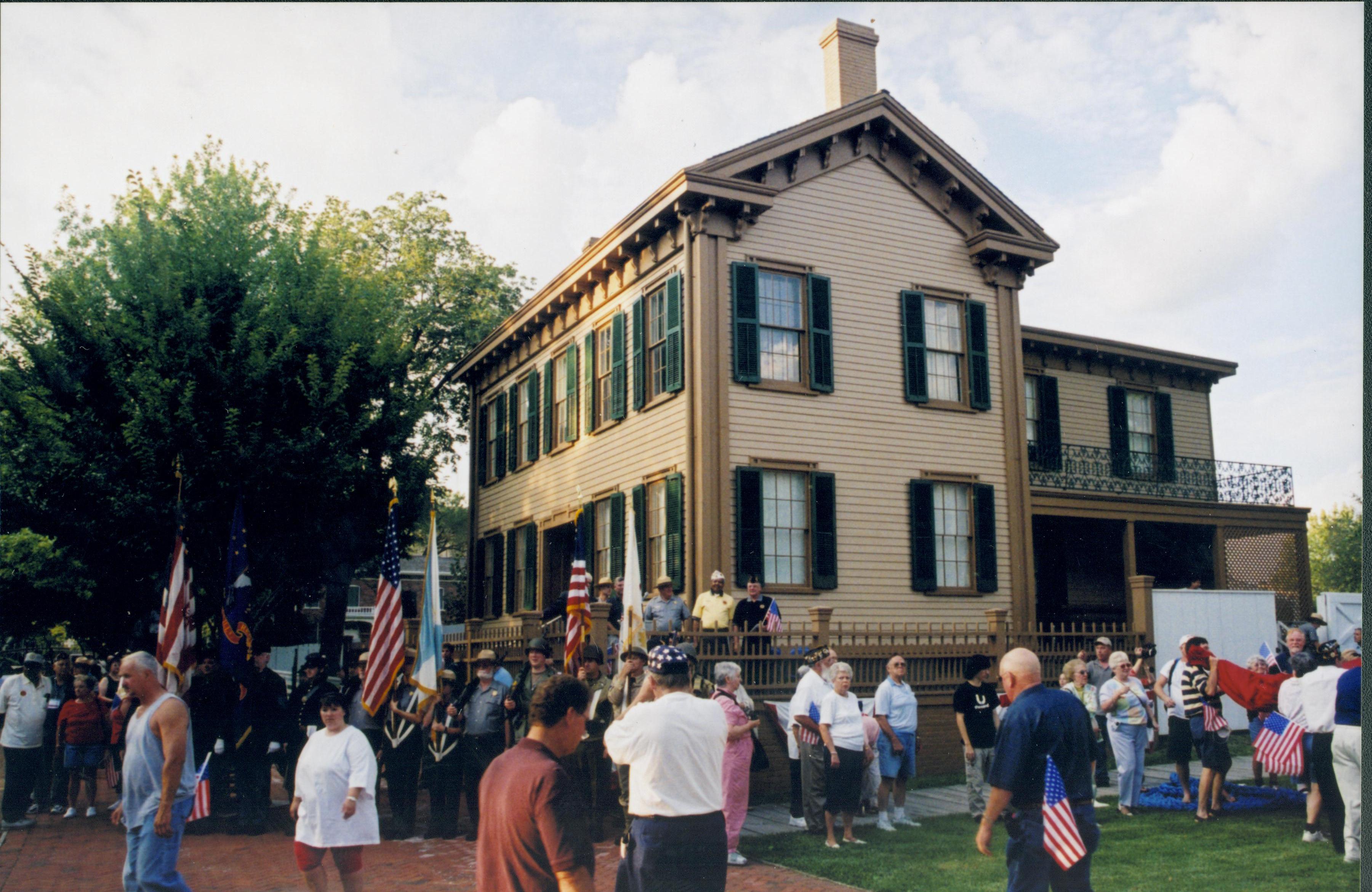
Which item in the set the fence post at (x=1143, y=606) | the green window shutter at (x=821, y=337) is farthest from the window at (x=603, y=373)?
the fence post at (x=1143, y=606)

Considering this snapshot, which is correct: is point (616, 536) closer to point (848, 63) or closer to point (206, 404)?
point (206, 404)

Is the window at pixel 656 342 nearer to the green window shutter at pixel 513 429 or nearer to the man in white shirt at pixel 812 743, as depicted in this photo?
the man in white shirt at pixel 812 743

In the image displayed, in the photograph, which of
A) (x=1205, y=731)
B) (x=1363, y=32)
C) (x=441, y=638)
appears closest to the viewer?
(x=1363, y=32)

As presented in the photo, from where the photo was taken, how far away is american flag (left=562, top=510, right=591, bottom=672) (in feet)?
43.7

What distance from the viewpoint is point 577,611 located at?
1393 centimetres

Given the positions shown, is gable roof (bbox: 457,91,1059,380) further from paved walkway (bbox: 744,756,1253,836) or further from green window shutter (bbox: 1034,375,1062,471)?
paved walkway (bbox: 744,756,1253,836)

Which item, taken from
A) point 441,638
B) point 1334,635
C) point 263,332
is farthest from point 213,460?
point 1334,635

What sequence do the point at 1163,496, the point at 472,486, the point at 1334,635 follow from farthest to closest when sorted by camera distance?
the point at 472,486 < the point at 1163,496 < the point at 1334,635

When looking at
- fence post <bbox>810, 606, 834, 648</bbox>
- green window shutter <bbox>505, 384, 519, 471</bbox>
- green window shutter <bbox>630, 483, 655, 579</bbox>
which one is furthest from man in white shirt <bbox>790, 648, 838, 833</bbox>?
green window shutter <bbox>505, 384, 519, 471</bbox>

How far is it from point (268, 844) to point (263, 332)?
27.2ft

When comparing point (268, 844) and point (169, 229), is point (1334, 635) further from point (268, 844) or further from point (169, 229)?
point (169, 229)

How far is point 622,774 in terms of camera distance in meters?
9.05

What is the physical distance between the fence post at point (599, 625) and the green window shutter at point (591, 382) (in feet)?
23.6

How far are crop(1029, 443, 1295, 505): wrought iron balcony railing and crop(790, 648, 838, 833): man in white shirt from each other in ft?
40.3
